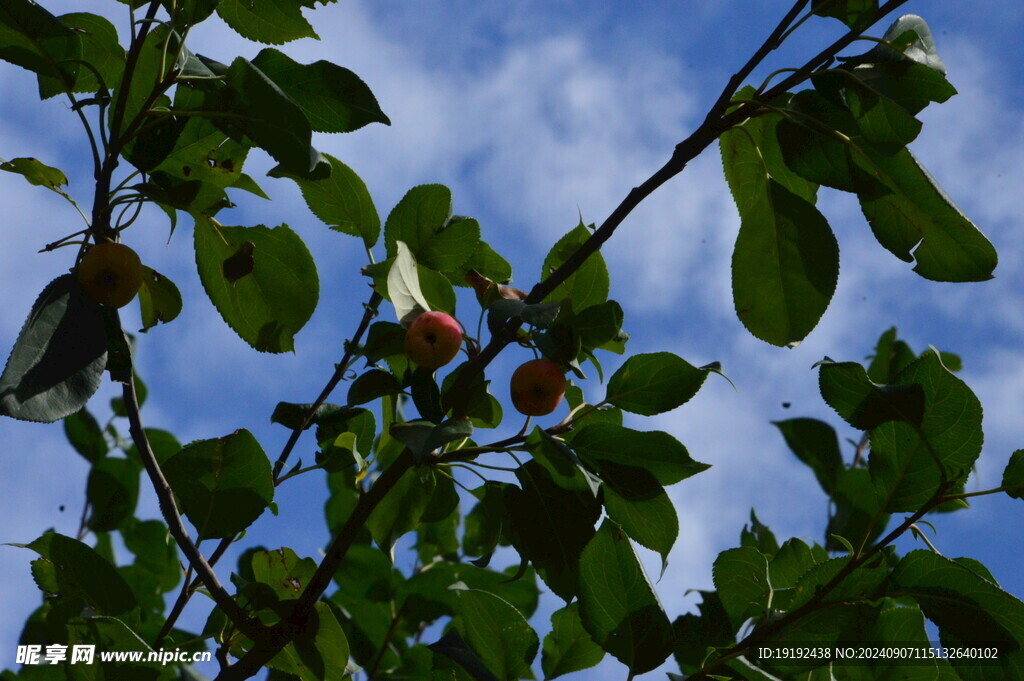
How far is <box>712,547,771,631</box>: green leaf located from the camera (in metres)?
1.78

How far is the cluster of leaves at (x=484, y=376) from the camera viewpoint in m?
1.58

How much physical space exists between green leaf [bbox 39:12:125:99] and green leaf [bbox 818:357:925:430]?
4.97 feet

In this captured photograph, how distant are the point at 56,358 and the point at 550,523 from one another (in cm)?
89

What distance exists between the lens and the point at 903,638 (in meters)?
1.69

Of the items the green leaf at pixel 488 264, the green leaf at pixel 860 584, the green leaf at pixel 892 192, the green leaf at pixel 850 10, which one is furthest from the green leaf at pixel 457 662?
the green leaf at pixel 850 10

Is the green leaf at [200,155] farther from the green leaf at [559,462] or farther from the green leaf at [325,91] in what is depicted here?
the green leaf at [559,462]

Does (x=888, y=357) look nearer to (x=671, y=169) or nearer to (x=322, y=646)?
(x=671, y=169)

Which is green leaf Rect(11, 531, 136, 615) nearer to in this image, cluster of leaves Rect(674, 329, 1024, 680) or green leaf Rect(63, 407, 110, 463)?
cluster of leaves Rect(674, 329, 1024, 680)

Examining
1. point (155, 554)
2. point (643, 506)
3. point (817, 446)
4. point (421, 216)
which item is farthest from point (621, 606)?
point (155, 554)

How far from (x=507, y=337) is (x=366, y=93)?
0.53 metres

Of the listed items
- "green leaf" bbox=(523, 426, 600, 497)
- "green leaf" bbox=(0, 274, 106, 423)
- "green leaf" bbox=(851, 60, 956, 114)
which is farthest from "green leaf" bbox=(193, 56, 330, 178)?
"green leaf" bbox=(851, 60, 956, 114)

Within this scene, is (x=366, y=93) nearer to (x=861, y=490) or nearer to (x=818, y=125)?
(x=818, y=125)

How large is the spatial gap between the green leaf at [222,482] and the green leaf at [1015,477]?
136cm

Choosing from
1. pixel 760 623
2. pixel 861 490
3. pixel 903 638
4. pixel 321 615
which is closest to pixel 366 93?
pixel 321 615
